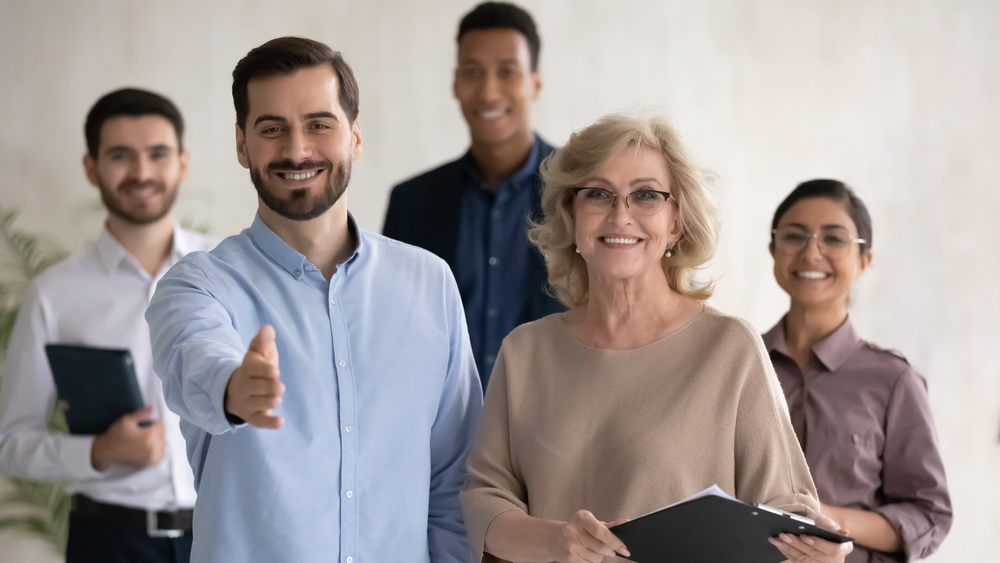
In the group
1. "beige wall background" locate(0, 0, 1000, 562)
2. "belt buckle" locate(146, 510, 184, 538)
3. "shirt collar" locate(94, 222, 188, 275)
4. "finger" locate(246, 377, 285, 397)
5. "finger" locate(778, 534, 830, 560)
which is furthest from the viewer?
"beige wall background" locate(0, 0, 1000, 562)

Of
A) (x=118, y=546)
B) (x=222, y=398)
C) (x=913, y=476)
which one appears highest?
(x=222, y=398)

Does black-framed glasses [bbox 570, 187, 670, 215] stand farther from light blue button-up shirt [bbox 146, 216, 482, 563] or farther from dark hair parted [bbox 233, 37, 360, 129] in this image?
dark hair parted [bbox 233, 37, 360, 129]

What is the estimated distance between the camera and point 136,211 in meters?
3.15

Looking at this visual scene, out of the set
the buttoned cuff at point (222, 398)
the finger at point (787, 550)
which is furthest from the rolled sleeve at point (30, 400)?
the finger at point (787, 550)

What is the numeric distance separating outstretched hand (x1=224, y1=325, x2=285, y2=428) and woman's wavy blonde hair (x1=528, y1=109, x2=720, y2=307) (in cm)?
90

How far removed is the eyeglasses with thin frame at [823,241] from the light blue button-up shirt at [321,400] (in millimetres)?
1275

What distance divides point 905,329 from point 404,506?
4465mm

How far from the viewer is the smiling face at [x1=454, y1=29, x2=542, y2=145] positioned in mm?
3219

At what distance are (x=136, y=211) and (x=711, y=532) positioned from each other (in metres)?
2.42

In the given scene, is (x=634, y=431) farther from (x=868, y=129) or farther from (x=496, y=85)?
(x=868, y=129)

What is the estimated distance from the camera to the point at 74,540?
2850 mm

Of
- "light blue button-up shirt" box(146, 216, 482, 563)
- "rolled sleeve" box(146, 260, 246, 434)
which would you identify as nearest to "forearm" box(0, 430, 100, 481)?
"light blue button-up shirt" box(146, 216, 482, 563)

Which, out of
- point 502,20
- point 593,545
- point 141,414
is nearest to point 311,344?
point 593,545

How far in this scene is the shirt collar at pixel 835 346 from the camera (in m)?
2.57
